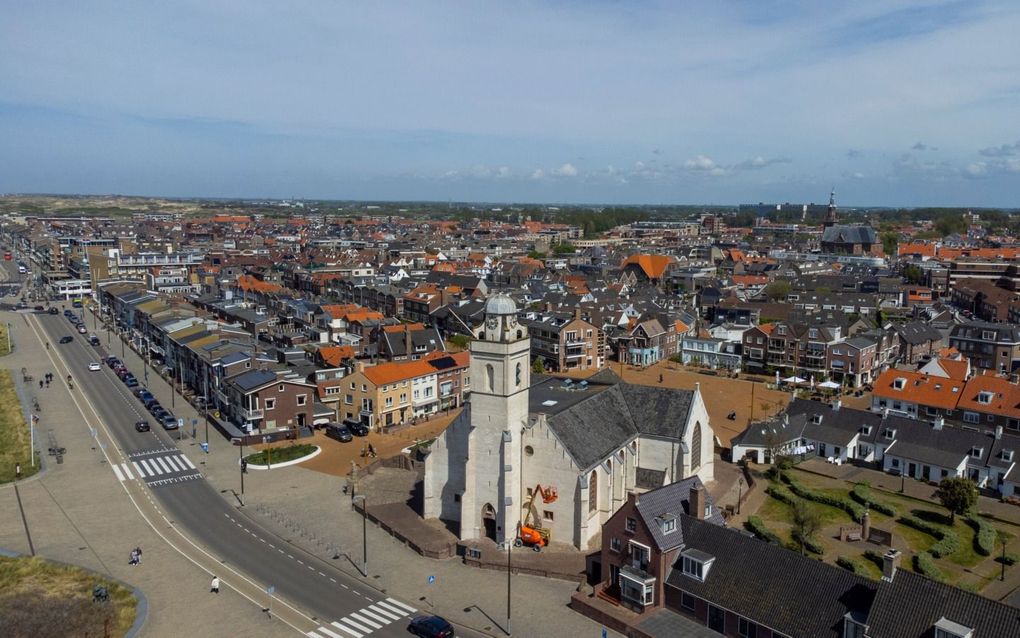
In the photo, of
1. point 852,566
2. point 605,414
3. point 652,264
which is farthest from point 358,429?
point 652,264

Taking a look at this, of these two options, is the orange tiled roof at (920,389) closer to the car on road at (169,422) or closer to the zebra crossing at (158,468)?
the zebra crossing at (158,468)

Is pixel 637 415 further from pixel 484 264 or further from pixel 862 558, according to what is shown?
pixel 484 264

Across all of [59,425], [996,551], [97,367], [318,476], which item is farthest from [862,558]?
[97,367]

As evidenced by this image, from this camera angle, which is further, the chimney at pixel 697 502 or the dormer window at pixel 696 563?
the chimney at pixel 697 502

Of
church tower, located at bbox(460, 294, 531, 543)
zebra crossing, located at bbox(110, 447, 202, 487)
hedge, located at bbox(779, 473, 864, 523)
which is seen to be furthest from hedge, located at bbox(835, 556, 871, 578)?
zebra crossing, located at bbox(110, 447, 202, 487)

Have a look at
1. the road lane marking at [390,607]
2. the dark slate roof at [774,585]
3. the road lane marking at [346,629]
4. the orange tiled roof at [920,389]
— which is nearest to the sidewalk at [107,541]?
the road lane marking at [346,629]

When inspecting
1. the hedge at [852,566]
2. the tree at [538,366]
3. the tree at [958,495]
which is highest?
the tree at [958,495]

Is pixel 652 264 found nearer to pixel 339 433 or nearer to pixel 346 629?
pixel 339 433
